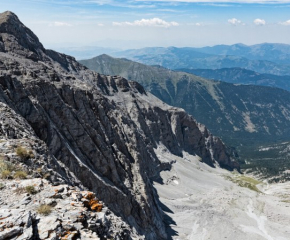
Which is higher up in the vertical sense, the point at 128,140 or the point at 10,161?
the point at 10,161

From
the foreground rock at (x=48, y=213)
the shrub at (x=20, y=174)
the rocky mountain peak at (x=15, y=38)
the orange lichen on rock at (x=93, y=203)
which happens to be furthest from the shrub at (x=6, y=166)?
the rocky mountain peak at (x=15, y=38)

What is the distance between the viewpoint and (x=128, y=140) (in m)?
95.6

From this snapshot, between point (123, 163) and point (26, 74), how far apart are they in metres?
32.8

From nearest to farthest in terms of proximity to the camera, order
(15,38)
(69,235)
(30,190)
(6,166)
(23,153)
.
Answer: (69,235) → (30,190) → (6,166) → (23,153) → (15,38)

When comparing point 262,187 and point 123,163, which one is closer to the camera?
point 123,163

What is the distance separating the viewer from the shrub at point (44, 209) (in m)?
14.7

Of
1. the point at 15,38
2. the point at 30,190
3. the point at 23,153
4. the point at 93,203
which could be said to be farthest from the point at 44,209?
the point at 15,38

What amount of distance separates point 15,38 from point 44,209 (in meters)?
99.5

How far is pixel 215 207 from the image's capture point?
107750 mm

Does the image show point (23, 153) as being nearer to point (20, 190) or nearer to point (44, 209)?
point (20, 190)

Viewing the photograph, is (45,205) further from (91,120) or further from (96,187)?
(91,120)

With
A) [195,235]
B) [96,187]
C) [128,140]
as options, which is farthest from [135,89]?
[96,187]

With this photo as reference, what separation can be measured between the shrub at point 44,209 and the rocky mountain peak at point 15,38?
284 feet

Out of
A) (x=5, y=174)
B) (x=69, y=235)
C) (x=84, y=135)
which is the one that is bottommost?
(x=84, y=135)
